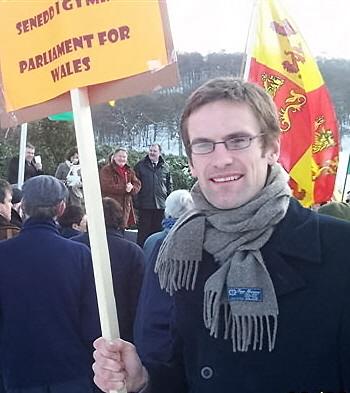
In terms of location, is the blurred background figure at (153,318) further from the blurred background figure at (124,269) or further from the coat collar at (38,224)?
the blurred background figure at (124,269)

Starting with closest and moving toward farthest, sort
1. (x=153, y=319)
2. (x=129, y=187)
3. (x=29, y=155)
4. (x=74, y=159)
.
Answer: (x=153, y=319) < (x=129, y=187) < (x=29, y=155) < (x=74, y=159)

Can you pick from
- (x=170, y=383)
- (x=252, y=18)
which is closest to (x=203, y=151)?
(x=170, y=383)

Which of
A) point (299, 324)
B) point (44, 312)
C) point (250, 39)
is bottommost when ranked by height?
point (44, 312)

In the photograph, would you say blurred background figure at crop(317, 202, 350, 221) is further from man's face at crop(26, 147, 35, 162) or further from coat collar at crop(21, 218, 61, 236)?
man's face at crop(26, 147, 35, 162)

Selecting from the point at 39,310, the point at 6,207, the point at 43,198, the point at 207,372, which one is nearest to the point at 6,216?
the point at 6,207

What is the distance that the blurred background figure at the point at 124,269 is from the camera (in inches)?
138

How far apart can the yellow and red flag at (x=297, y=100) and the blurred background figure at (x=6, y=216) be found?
185 centimetres

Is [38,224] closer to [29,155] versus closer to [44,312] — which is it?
[44,312]

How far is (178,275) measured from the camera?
5.74 ft

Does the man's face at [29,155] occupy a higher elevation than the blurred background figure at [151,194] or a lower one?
higher

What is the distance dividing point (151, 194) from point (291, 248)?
680 cm

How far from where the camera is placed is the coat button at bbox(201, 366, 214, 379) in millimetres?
1686

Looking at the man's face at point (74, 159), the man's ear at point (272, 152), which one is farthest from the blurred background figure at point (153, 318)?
the man's face at point (74, 159)

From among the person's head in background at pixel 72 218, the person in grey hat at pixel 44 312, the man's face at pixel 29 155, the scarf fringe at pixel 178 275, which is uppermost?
the man's face at pixel 29 155
